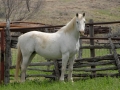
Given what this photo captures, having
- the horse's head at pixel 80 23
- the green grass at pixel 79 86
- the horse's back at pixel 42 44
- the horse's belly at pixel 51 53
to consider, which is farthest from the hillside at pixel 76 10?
the green grass at pixel 79 86

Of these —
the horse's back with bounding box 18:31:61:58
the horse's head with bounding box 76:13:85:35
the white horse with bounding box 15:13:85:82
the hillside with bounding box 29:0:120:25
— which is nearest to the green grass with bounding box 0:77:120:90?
the white horse with bounding box 15:13:85:82

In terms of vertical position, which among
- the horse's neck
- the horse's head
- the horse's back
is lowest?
the horse's back

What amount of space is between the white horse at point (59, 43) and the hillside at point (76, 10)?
2798cm

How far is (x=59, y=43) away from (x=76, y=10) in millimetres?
37274

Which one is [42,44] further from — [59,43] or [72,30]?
[72,30]

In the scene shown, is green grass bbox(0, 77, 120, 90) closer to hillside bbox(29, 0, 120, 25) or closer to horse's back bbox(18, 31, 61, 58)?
horse's back bbox(18, 31, 61, 58)

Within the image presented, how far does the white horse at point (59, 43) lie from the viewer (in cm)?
710

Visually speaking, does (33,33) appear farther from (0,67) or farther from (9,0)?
(9,0)

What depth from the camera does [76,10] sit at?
44062 mm

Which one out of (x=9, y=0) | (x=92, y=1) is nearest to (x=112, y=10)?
(x=92, y=1)

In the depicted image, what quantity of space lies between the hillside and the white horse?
91.8ft

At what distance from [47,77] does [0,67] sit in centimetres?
130

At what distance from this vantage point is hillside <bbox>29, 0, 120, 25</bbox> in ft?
126

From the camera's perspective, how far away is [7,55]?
807 cm
